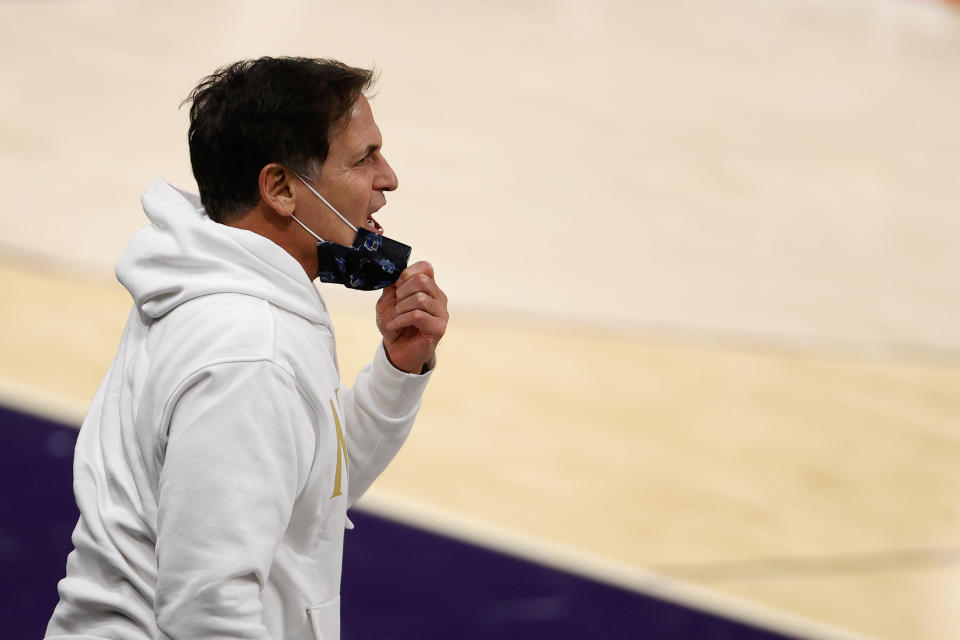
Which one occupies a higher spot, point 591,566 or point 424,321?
point 424,321

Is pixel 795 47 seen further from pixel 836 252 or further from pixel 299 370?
pixel 299 370

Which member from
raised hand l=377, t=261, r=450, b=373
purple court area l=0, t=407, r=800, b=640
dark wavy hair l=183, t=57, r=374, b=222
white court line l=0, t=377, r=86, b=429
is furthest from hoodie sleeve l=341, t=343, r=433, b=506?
white court line l=0, t=377, r=86, b=429

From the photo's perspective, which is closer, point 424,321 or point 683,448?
point 424,321

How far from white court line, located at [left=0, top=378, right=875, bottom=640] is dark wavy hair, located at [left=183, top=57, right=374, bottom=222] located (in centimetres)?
211

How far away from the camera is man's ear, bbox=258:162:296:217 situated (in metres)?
1.61

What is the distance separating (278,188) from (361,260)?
165mm

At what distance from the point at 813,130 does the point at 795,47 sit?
210cm

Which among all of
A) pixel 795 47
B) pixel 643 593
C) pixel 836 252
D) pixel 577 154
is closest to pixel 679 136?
pixel 577 154

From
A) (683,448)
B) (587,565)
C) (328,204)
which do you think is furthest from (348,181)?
(683,448)

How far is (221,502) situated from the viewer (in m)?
1.39

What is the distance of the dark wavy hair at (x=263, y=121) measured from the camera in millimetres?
1588

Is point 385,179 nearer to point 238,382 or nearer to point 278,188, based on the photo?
point 278,188

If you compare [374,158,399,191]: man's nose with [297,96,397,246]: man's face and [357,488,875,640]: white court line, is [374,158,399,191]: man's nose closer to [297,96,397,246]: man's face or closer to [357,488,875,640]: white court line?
[297,96,397,246]: man's face

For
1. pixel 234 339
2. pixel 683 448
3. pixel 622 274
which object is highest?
pixel 234 339
